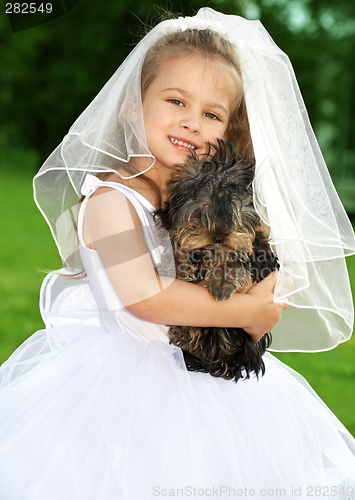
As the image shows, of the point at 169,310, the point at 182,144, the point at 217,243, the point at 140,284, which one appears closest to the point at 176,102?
the point at 182,144

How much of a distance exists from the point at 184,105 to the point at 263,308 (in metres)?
1.20

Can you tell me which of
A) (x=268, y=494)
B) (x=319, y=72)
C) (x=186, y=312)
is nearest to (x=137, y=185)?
(x=186, y=312)

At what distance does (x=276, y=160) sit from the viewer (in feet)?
7.95

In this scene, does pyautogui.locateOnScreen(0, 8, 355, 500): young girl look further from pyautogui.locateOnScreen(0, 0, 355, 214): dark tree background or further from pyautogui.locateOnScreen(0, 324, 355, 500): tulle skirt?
pyautogui.locateOnScreen(0, 0, 355, 214): dark tree background

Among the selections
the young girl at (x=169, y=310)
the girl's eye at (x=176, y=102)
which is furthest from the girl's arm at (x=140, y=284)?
the girl's eye at (x=176, y=102)

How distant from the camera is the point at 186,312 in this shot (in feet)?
7.75

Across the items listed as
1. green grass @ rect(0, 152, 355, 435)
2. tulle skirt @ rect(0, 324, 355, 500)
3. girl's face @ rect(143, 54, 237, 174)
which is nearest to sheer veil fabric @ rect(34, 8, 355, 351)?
girl's face @ rect(143, 54, 237, 174)

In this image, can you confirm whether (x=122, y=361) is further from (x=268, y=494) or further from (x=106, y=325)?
(x=268, y=494)

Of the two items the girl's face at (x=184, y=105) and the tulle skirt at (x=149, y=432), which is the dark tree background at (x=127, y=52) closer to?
the girl's face at (x=184, y=105)

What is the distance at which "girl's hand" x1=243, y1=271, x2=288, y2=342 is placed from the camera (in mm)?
2454

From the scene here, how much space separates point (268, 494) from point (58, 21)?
1085 inches

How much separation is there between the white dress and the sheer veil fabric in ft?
1.10

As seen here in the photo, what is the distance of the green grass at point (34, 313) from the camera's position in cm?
546

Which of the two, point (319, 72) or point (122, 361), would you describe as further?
point (319, 72)
